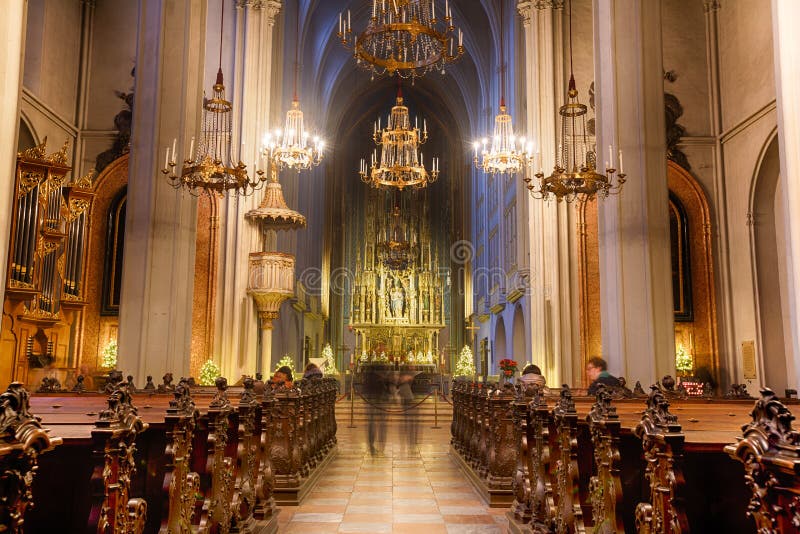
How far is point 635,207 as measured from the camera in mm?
9414

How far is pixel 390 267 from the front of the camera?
86.6 ft

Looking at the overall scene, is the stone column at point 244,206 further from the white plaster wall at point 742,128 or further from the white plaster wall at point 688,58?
the white plaster wall at point 742,128

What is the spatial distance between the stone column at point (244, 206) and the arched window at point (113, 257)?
2.47 metres

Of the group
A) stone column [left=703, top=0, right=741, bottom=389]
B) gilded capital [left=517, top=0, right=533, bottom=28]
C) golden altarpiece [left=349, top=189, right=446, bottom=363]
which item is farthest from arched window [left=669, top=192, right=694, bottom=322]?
golden altarpiece [left=349, top=189, right=446, bottom=363]

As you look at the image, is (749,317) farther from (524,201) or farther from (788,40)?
(788,40)

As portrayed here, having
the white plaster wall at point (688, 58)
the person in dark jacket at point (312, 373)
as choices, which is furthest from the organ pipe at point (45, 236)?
the white plaster wall at point (688, 58)

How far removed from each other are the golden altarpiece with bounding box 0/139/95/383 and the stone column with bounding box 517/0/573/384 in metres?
8.49

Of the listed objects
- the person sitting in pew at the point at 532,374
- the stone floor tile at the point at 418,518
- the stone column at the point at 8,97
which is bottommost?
the stone floor tile at the point at 418,518

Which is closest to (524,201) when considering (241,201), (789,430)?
(241,201)

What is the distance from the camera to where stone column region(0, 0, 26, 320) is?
407 cm

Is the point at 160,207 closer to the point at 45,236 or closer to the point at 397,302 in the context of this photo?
the point at 45,236

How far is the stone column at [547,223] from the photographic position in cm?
1395

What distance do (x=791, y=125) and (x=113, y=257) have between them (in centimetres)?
1280

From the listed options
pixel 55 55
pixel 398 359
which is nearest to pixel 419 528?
pixel 55 55
